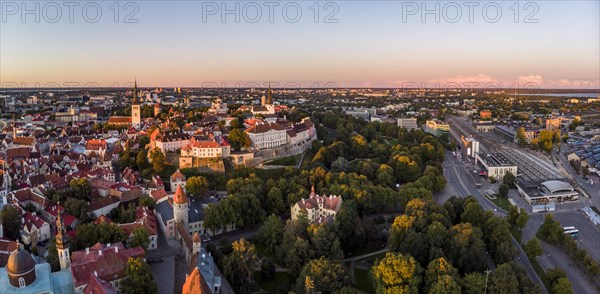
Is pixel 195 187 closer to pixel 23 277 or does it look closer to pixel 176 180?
pixel 176 180

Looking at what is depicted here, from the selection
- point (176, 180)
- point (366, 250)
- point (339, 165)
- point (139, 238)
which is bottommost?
point (366, 250)

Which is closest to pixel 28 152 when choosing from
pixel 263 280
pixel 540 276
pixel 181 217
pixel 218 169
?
pixel 218 169

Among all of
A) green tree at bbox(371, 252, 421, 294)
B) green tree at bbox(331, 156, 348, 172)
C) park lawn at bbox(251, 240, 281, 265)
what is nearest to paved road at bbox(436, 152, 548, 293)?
green tree at bbox(371, 252, 421, 294)

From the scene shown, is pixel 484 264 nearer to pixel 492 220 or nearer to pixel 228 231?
pixel 492 220

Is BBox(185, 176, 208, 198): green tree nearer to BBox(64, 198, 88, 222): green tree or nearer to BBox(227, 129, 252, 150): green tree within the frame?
BBox(64, 198, 88, 222): green tree

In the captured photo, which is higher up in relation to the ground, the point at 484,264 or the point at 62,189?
the point at 62,189

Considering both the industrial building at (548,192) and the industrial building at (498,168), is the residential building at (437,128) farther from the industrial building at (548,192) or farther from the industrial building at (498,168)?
the industrial building at (548,192)

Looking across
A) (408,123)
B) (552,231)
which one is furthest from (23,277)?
(408,123)
